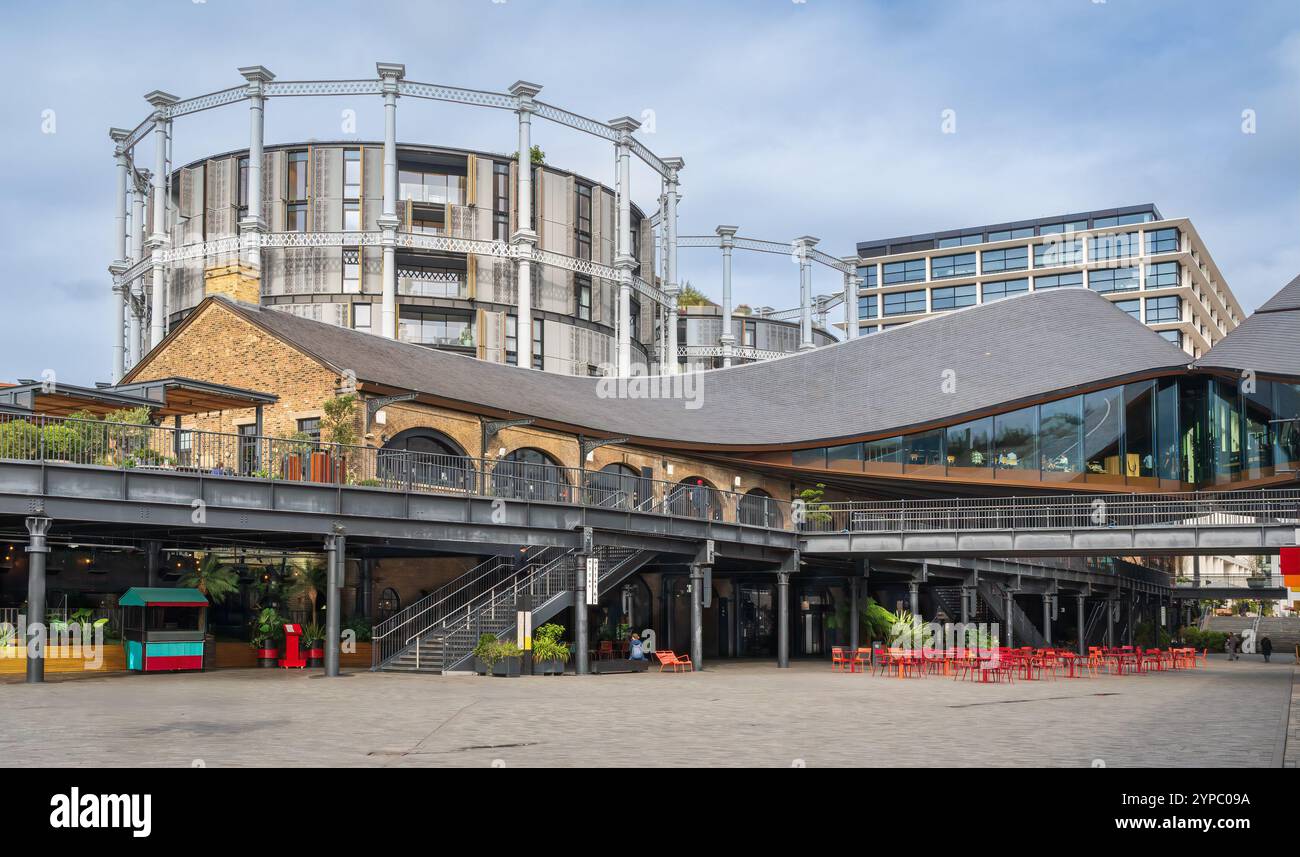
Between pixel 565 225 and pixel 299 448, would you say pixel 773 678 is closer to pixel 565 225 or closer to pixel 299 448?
pixel 299 448

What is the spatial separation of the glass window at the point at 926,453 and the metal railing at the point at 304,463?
10.7 meters

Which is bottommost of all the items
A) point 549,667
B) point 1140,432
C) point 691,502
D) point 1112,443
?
point 549,667

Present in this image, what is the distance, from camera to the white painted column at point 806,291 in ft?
269

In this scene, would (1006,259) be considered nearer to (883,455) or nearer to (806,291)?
(806,291)

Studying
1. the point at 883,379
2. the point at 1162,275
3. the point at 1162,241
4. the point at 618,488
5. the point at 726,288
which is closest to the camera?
the point at 618,488

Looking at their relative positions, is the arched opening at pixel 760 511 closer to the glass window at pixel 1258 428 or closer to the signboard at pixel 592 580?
the signboard at pixel 592 580

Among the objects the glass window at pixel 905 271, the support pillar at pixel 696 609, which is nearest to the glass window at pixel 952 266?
the glass window at pixel 905 271

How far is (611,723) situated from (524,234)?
42987 mm

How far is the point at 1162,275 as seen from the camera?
10725 cm

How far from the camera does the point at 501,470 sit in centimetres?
3456

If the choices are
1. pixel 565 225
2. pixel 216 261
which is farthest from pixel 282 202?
pixel 565 225

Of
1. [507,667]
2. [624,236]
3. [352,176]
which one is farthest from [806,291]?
[507,667]

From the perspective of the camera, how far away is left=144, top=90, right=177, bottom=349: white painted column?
59.3 metres

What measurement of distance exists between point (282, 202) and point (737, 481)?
2590cm
